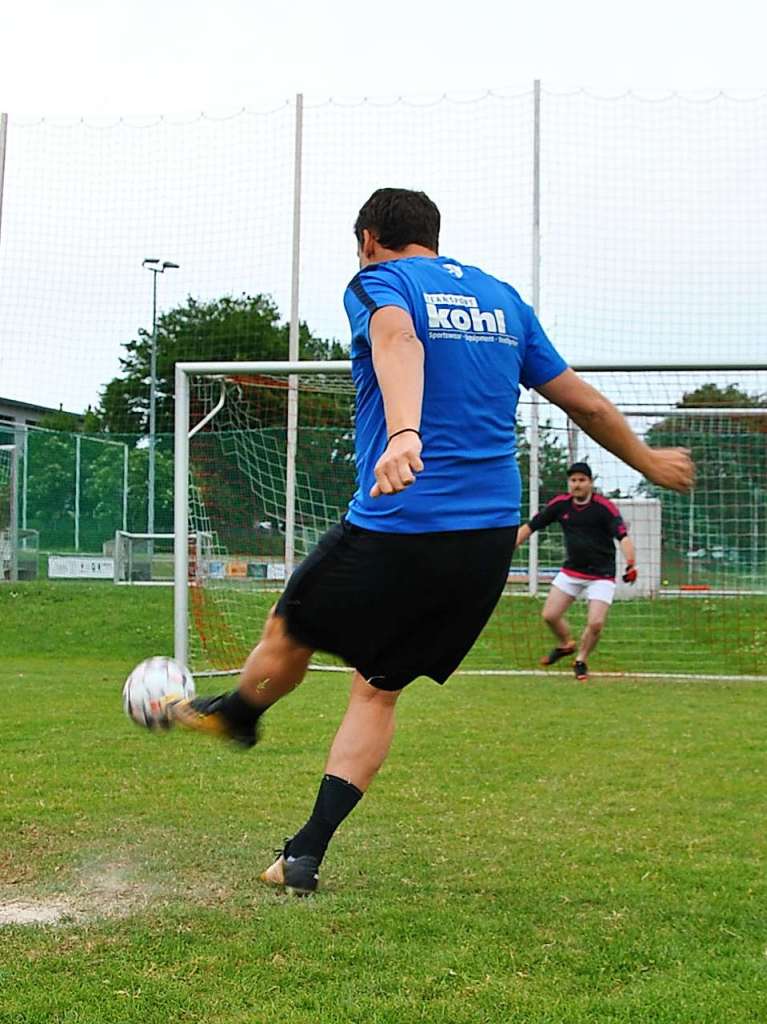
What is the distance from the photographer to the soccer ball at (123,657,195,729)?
4.17m

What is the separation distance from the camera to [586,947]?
11.5 feet

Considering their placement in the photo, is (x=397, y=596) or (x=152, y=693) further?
(x=152, y=693)

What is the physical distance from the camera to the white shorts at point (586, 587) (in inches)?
454

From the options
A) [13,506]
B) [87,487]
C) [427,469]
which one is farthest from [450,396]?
[87,487]

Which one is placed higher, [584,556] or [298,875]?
[584,556]

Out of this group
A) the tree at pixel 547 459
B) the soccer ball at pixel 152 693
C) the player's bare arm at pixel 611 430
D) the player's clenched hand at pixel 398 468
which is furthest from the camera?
the tree at pixel 547 459

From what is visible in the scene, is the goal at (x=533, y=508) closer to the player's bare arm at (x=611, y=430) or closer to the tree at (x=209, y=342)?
the tree at (x=209, y=342)

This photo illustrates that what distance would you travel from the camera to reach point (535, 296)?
619 inches

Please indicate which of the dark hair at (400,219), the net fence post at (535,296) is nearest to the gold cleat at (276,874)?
the dark hair at (400,219)

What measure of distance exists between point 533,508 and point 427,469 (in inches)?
438

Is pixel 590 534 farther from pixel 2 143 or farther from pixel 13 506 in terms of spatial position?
pixel 13 506

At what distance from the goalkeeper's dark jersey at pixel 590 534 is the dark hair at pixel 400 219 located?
26.2 ft

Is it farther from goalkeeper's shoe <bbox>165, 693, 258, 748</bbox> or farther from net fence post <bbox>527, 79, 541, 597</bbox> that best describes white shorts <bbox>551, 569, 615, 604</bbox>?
goalkeeper's shoe <bbox>165, 693, 258, 748</bbox>

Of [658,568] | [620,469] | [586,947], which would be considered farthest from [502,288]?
[658,568]
